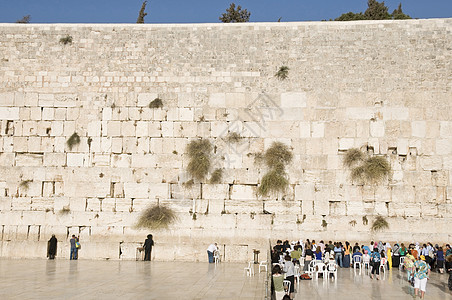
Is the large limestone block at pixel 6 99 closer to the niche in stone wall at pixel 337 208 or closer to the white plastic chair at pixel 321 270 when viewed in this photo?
the niche in stone wall at pixel 337 208

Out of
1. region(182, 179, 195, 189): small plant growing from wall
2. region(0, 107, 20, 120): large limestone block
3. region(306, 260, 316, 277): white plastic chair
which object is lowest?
region(306, 260, 316, 277): white plastic chair

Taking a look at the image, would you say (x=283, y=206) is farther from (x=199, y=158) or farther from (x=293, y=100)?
(x=293, y=100)

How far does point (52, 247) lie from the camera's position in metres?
13.8

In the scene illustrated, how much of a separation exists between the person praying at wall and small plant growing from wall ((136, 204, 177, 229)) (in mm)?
2502

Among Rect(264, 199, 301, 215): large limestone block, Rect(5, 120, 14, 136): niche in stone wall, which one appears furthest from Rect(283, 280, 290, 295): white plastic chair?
Rect(5, 120, 14, 136): niche in stone wall

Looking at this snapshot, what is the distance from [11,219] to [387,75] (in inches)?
499

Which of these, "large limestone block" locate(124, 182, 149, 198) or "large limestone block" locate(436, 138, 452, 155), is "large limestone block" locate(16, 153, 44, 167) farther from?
"large limestone block" locate(436, 138, 452, 155)

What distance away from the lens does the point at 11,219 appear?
14.3 meters

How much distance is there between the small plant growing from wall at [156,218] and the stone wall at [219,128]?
0.22 m

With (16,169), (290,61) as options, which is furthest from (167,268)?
(290,61)

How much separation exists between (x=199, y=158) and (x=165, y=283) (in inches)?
207

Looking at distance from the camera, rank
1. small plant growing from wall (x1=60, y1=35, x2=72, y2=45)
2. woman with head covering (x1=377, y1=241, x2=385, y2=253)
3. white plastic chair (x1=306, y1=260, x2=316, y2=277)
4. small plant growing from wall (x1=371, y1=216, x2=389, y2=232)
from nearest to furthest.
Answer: white plastic chair (x1=306, y1=260, x2=316, y2=277) → woman with head covering (x1=377, y1=241, x2=385, y2=253) → small plant growing from wall (x1=371, y1=216, x2=389, y2=232) → small plant growing from wall (x1=60, y1=35, x2=72, y2=45)

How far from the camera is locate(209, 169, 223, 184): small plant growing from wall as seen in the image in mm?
14242

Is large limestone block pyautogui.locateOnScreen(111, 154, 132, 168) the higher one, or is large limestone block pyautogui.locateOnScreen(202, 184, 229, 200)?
large limestone block pyautogui.locateOnScreen(111, 154, 132, 168)
